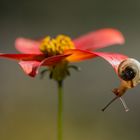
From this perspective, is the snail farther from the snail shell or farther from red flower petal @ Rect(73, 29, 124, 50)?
red flower petal @ Rect(73, 29, 124, 50)

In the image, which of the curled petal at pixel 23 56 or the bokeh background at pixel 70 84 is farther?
the bokeh background at pixel 70 84

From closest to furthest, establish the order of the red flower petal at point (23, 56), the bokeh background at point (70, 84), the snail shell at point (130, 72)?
the snail shell at point (130, 72) → the red flower petal at point (23, 56) → the bokeh background at point (70, 84)

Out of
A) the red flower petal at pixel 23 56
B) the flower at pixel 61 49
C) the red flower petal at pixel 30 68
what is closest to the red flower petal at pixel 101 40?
the flower at pixel 61 49

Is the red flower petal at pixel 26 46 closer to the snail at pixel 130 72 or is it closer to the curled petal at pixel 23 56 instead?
the curled petal at pixel 23 56

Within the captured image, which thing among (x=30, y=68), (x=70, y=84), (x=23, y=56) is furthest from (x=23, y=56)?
(x=70, y=84)

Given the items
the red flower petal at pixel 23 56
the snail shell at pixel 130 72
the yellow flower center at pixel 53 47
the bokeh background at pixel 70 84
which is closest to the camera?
the snail shell at pixel 130 72

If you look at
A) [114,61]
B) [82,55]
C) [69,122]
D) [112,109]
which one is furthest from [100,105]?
[114,61]

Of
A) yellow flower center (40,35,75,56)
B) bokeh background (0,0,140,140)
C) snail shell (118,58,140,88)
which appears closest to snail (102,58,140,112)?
snail shell (118,58,140,88)
